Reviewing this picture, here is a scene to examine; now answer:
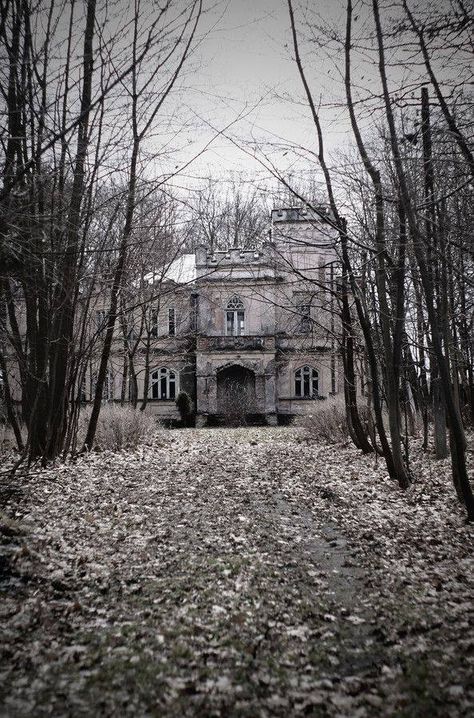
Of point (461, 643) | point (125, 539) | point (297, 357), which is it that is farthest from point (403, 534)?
point (297, 357)

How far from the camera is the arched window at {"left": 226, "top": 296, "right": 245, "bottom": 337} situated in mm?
31375

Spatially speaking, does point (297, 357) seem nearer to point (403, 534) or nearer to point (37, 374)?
point (37, 374)

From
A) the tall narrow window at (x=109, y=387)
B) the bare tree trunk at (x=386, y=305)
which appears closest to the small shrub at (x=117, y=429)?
the bare tree trunk at (x=386, y=305)

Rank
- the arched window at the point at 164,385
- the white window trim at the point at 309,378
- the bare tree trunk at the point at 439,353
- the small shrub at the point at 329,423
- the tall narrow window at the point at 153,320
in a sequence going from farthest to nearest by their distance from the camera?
the arched window at the point at 164,385, the white window trim at the point at 309,378, the tall narrow window at the point at 153,320, the small shrub at the point at 329,423, the bare tree trunk at the point at 439,353

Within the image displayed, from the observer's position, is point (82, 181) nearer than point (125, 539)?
No

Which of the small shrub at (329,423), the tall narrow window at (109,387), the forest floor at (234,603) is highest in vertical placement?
the tall narrow window at (109,387)

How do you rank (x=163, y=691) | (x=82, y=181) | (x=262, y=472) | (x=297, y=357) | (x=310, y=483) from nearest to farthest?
(x=163, y=691) → (x=82, y=181) → (x=310, y=483) → (x=262, y=472) → (x=297, y=357)

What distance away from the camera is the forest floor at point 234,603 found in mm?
2877

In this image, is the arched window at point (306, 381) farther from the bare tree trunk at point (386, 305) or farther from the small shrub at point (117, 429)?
the bare tree trunk at point (386, 305)

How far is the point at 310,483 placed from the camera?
976 centimetres

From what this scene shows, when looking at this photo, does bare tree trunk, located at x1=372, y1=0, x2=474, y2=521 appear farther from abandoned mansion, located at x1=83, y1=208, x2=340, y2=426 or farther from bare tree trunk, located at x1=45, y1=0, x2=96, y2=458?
abandoned mansion, located at x1=83, y1=208, x2=340, y2=426

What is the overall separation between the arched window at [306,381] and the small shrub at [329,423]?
437 inches

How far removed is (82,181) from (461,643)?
8998 mm

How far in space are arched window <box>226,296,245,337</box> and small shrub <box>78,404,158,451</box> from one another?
51.5 ft
